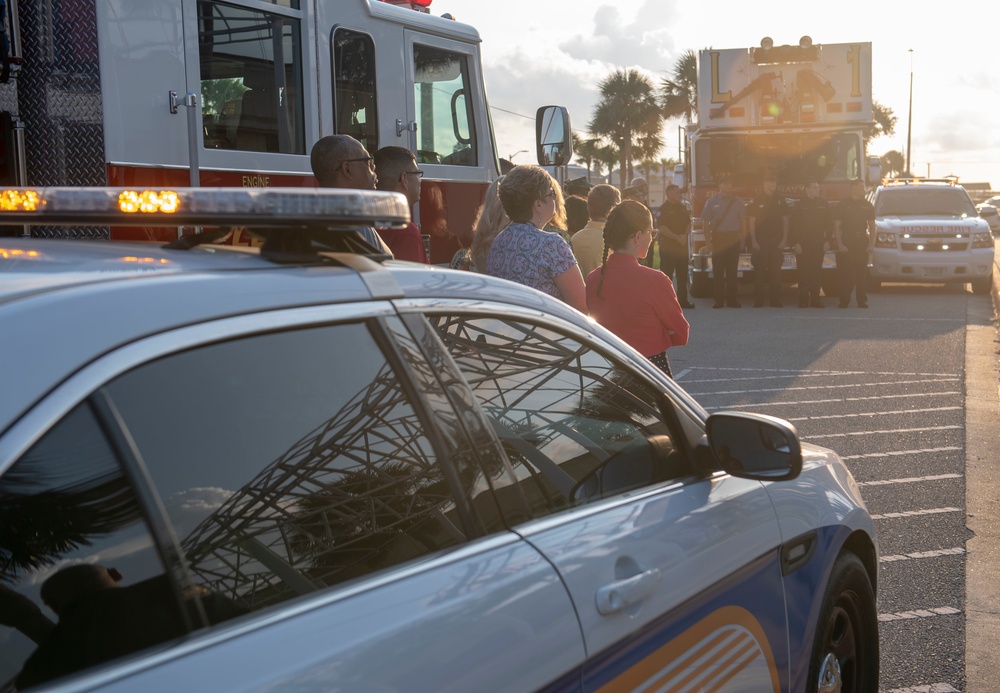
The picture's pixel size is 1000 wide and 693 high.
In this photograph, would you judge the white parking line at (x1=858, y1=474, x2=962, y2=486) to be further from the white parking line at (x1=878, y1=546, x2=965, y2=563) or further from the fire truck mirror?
the fire truck mirror

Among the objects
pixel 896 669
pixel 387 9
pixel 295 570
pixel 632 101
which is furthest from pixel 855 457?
pixel 632 101

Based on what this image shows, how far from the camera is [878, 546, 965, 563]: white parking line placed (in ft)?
18.3

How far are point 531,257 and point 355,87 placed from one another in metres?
2.14

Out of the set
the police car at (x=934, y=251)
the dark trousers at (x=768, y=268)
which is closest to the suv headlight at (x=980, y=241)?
the police car at (x=934, y=251)

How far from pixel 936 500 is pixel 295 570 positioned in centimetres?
558

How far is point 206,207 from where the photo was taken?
6.19 feet

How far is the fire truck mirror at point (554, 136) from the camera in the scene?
28.9 feet

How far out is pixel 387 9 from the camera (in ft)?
24.4

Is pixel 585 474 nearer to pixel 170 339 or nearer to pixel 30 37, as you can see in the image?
pixel 170 339

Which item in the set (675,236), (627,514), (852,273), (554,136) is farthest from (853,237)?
(627,514)

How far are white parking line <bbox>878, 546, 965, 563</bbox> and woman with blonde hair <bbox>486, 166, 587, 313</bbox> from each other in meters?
1.80

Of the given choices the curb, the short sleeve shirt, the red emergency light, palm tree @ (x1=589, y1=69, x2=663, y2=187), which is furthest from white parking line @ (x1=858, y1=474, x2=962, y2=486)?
palm tree @ (x1=589, y1=69, x2=663, y2=187)

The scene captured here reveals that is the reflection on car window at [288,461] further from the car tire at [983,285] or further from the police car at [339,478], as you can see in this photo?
the car tire at [983,285]

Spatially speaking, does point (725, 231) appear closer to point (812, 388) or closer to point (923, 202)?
point (923, 202)
